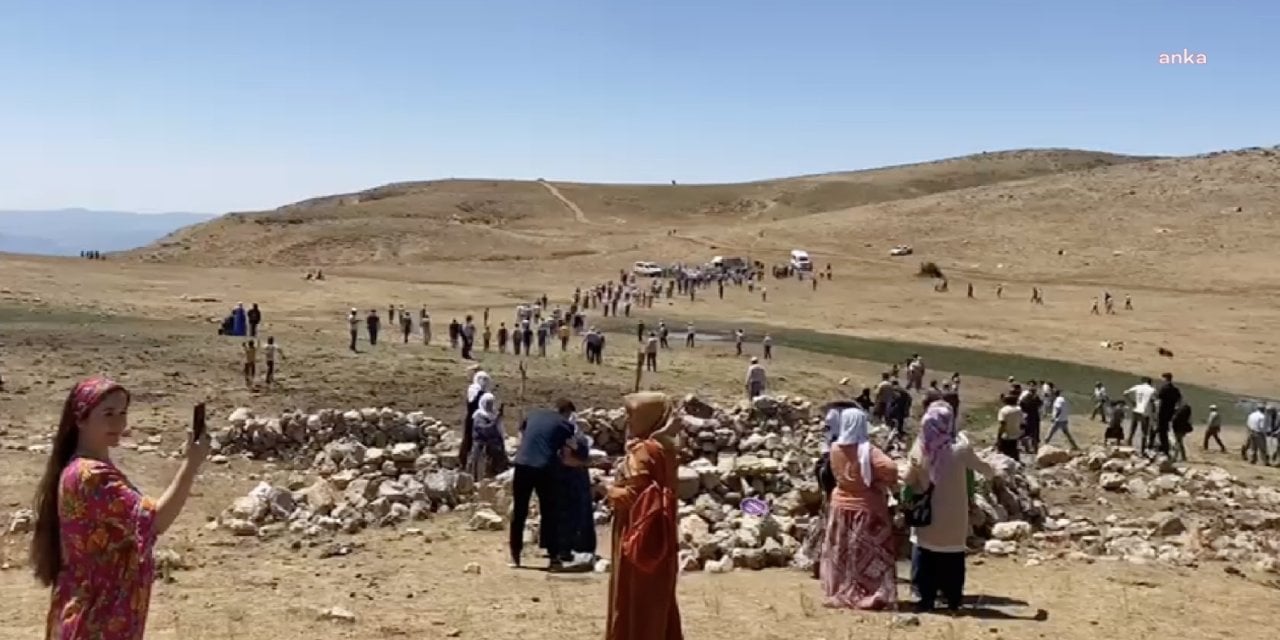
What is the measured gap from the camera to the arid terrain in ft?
Answer: 28.7

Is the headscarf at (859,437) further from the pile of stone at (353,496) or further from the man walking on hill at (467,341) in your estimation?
the man walking on hill at (467,341)

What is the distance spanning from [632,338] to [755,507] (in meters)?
25.6

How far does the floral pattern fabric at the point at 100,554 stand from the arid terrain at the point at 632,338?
3225 millimetres

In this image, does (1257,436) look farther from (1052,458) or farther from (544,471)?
(544,471)

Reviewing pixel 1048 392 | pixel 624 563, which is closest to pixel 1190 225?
pixel 1048 392

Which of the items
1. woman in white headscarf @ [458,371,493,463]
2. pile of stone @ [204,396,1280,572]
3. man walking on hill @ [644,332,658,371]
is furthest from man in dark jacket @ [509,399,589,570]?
man walking on hill @ [644,332,658,371]

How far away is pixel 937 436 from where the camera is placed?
26.8 ft

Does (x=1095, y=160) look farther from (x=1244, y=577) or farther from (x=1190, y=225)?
(x=1244, y=577)

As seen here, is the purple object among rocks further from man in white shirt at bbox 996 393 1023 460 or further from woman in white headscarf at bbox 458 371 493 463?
man in white shirt at bbox 996 393 1023 460

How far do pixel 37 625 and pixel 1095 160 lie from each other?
587 feet

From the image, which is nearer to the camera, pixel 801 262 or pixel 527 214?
pixel 801 262

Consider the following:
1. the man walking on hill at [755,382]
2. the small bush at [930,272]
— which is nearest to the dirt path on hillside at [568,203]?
the small bush at [930,272]

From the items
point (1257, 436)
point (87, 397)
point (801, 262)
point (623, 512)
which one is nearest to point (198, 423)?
point (87, 397)

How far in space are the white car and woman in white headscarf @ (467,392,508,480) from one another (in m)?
49.1
